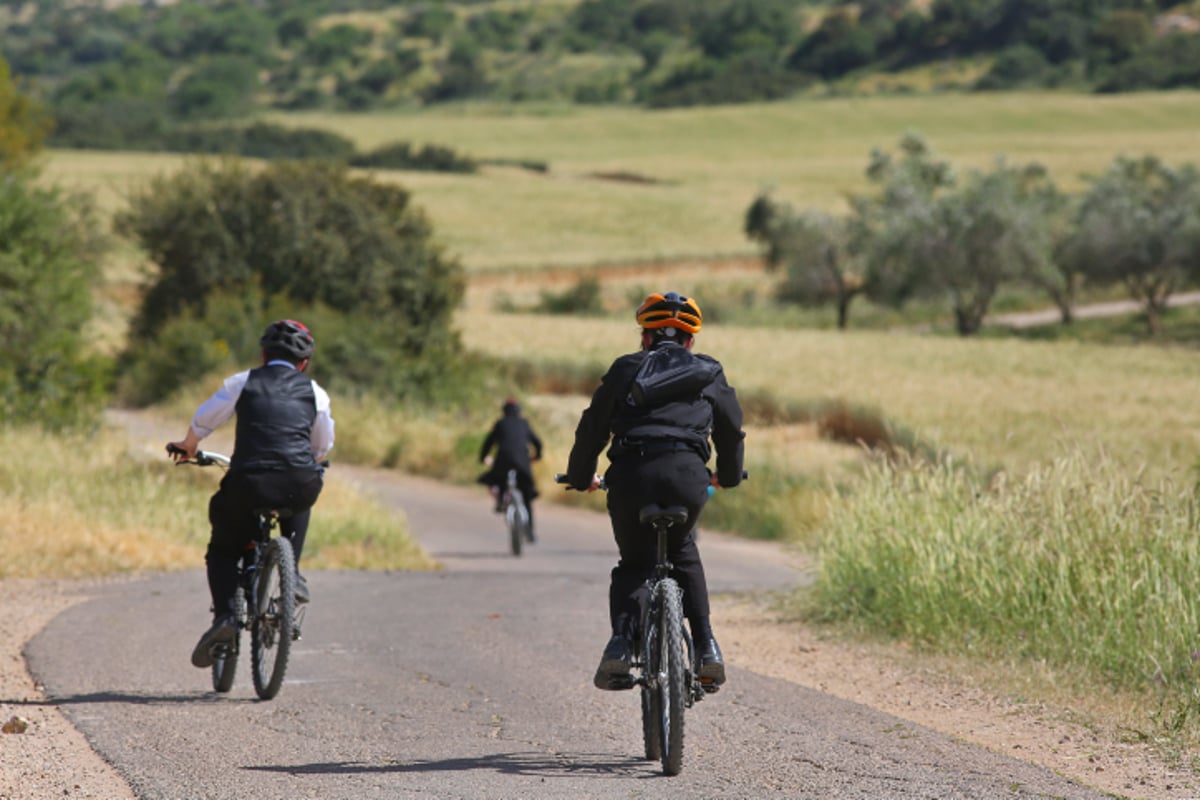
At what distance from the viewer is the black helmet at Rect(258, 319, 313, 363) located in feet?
29.7

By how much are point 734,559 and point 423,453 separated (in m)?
11.3

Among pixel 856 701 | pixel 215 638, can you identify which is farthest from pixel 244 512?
pixel 856 701

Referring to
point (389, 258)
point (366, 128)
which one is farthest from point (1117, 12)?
point (389, 258)

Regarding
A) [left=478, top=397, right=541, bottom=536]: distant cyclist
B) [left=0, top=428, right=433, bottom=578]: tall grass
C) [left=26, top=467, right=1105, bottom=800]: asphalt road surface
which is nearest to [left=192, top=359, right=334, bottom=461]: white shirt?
[left=26, top=467, right=1105, bottom=800]: asphalt road surface

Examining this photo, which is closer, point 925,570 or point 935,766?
point 935,766

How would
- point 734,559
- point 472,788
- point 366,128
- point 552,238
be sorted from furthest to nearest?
point 366,128
point 552,238
point 734,559
point 472,788

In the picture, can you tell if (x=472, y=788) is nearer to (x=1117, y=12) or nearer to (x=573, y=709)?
(x=573, y=709)

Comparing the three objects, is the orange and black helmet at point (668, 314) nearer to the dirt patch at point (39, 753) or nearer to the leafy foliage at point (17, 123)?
the dirt patch at point (39, 753)

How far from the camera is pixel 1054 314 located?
7475 cm

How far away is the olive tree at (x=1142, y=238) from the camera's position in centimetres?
6544

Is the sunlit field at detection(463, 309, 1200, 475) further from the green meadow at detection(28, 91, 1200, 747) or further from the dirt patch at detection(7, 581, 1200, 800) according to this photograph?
the dirt patch at detection(7, 581, 1200, 800)

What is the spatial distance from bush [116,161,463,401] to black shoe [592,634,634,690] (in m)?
33.6

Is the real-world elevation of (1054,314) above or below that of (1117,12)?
below

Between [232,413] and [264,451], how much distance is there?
245mm
